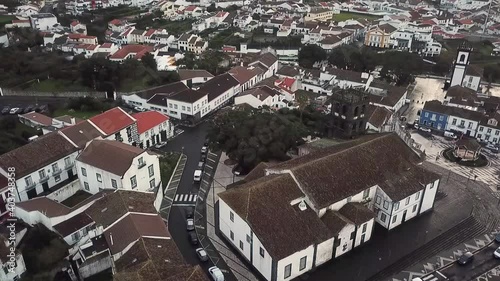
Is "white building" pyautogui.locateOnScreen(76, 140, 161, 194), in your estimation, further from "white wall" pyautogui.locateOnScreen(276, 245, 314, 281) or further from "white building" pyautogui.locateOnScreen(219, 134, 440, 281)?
"white wall" pyautogui.locateOnScreen(276, 245, 314, 281)

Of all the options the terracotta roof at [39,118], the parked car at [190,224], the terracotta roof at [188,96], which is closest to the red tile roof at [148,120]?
the terracotta roof at [188,96]

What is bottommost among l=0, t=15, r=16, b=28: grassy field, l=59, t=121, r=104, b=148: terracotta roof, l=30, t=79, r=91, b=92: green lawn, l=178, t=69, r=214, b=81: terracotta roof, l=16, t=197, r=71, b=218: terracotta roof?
l=30, t=79, r=91, b=92: green lawn

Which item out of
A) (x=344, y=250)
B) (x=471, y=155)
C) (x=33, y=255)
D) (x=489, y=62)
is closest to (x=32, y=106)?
(x=33, y=255)

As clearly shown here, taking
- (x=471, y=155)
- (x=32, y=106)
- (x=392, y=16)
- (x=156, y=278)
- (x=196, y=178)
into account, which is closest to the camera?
(x=156, y=278)

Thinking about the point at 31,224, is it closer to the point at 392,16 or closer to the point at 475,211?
the point at 475,211

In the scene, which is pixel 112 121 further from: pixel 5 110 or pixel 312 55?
pixel 312 55

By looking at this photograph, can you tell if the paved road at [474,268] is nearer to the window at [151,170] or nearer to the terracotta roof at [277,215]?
the terracotta roof at [277,215]

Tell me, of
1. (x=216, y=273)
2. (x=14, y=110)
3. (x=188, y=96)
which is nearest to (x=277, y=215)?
(x=216, y=273)

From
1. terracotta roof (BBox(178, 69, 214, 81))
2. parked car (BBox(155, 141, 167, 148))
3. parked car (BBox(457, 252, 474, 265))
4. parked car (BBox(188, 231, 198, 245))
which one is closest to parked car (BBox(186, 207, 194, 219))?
parked car (BBox(188, 231, 198, 245))
